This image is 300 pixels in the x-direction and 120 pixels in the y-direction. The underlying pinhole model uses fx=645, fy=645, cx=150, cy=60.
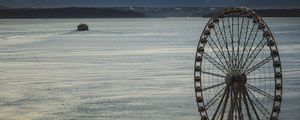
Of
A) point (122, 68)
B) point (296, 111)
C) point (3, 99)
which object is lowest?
point (296, 111)

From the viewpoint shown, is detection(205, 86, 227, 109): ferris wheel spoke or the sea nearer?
detection(205, 86, 227, 109): ferris wheel spoke

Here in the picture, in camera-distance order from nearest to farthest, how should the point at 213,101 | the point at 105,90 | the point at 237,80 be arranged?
the point at 237,80 < the point at 213,101 < the point at 105,90

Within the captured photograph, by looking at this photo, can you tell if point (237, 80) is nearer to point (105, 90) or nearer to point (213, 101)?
point (213, 101)

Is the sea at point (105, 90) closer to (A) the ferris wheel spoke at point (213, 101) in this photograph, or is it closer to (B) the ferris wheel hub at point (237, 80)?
(A) the ferris wheel spoke at point (213, 101)

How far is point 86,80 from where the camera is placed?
97188mm

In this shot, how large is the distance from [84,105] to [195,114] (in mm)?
13993

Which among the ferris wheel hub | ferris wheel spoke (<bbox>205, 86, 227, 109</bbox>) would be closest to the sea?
ferris wheel spoke (<bbox>205, 86, 227, 109</bbox>)

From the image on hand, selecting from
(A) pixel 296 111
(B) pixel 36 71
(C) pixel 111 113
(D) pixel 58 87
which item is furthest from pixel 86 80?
(A) pixel 296 111

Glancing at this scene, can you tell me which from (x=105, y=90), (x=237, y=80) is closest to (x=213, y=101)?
(x=105, y=90)

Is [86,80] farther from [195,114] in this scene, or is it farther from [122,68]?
[195,114]

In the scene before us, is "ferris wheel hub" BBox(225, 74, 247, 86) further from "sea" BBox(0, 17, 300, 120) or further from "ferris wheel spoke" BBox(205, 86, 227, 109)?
"sea" BBox(0, 17, 300, 120)

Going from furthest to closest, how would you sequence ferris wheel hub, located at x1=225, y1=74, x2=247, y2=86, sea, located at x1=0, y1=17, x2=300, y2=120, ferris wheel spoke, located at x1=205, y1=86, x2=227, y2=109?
sea, located at x1=0, y1=17, x2=300, y2=120
ferris wheel spoke, located at x1=205, y1=86, x2=227, y2=109
ferris wheel hub, located at x1=225, y1=74, x2=247, y2=86

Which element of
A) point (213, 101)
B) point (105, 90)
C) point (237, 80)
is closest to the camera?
point (237, 80)

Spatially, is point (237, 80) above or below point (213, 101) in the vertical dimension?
below
